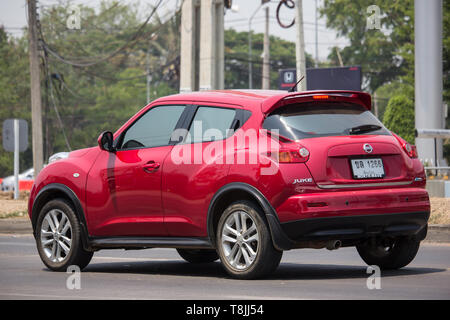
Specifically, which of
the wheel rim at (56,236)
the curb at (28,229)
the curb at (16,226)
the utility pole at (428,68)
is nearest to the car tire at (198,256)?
the wheel rim at (56,236)

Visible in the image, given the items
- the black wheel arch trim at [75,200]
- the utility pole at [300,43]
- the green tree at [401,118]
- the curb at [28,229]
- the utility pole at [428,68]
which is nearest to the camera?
the black wheel arch trim at [75,200]

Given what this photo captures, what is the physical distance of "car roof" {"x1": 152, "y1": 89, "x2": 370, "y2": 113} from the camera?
356 inches

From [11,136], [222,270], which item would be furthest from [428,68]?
[222,270]

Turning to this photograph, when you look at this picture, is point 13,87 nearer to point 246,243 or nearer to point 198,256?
point 198,256

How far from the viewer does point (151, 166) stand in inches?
378

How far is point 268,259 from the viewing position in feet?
28.6

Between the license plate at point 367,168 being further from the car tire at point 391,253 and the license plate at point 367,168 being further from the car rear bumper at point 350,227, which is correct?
the car tire at point 391,253

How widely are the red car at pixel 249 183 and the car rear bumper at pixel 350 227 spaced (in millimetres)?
12

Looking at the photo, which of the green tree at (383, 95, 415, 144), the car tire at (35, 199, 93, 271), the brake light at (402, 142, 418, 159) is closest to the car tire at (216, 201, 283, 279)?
the brake light at (402, 142, 418, 159)

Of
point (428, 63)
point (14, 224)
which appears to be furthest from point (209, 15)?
point (14, 224)

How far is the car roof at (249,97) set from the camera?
9.04 m

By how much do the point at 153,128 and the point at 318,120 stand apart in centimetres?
182
